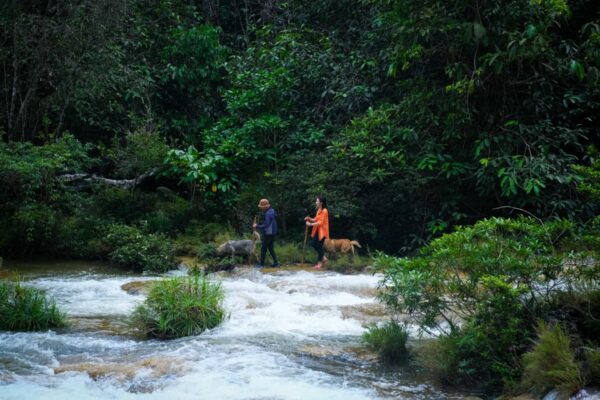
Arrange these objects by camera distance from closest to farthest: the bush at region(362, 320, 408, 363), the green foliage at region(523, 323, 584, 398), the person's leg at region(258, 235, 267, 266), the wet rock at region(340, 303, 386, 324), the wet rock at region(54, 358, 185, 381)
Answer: the green foliage at region(523, 323, 584, 398), the wet rock at region(54, 358, 185, 381), the bush at region(362, 320, 408, 363), the wet rock at region(340, 303, 386, 324), the person's leg at region(258, 235, 267, 266)

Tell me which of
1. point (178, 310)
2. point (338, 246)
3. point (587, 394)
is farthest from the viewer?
point (338, 246)

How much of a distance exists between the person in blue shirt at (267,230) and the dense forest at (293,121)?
1.75 metres

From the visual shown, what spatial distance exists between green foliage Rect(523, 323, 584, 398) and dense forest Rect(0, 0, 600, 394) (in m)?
2.38

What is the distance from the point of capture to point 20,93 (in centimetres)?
2119

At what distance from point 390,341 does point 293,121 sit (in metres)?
13.8

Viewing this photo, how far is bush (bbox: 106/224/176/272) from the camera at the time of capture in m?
17.2

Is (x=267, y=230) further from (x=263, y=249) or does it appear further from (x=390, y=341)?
(x=390, y=341)

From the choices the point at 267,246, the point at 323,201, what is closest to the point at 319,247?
the point at 323,201

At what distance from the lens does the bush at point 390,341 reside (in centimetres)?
895

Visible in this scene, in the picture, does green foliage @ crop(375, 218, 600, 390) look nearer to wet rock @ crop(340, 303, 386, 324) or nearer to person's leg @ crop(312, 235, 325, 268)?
wet rock @ crop(340, 303, 386, 324)

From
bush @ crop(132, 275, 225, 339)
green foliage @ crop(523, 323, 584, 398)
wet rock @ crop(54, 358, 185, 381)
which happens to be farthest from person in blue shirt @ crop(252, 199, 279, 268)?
green foliage @ crop(523, 323, 584, 398)

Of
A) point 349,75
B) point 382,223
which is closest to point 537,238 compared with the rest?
point 382,223

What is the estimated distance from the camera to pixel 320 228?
17.1 meters

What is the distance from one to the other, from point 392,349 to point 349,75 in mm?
13569
